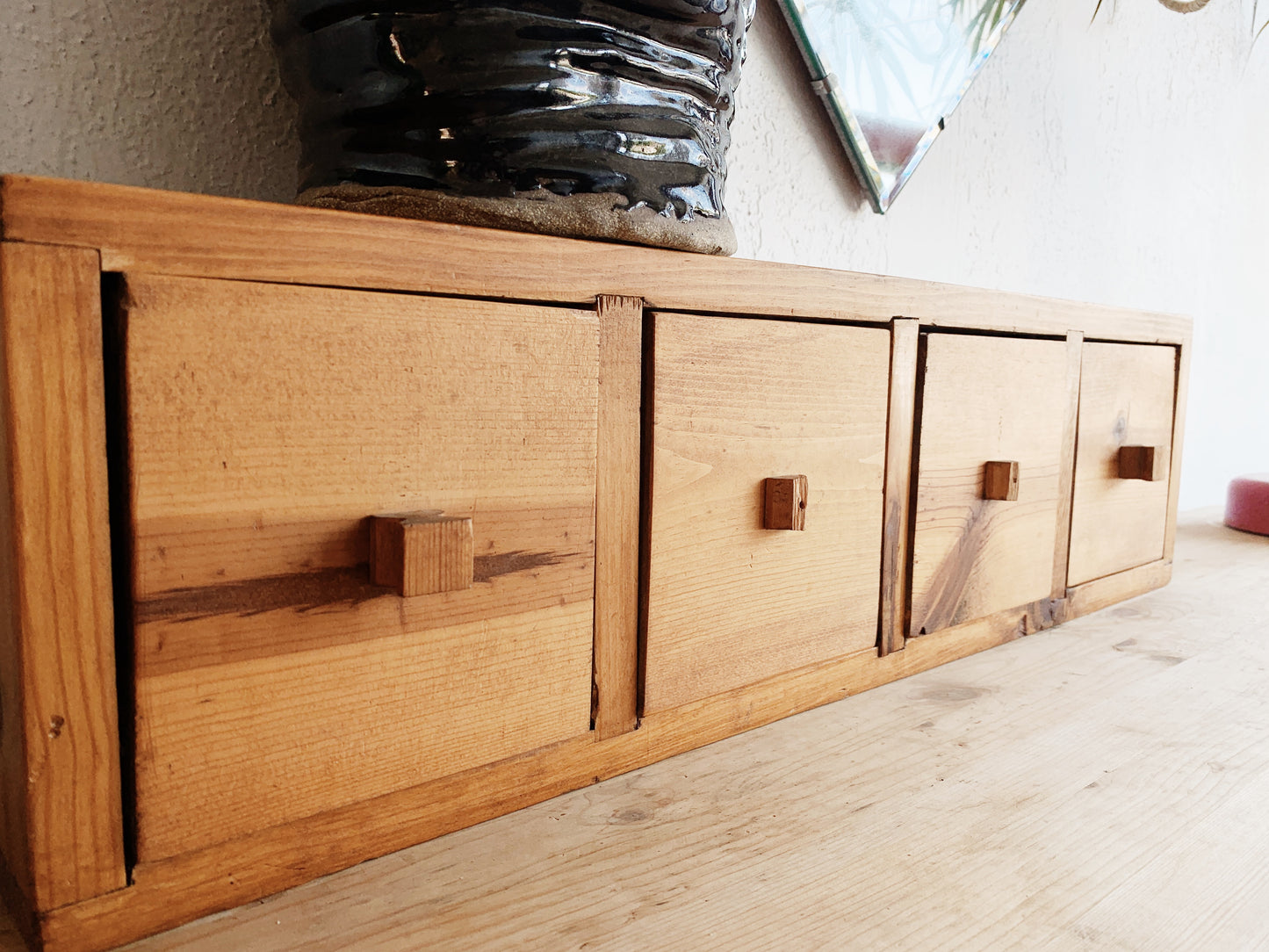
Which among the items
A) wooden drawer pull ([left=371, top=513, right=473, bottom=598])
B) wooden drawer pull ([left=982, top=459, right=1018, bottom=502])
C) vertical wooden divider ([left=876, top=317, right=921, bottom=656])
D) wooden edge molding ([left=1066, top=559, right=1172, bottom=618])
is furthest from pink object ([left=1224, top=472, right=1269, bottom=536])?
wooden drawer pull ([left=371, top=513, right=473, bottom=598])

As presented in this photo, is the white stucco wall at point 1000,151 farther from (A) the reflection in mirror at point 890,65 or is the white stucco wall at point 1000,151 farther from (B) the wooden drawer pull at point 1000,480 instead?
(B) the wooden drawer pull at point 1000,480

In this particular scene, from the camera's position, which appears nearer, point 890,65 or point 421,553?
point 421,553

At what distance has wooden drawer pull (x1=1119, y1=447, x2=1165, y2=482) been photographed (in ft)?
2.84

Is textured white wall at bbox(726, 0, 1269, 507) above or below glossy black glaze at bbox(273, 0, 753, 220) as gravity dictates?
above

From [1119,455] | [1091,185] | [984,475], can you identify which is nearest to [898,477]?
[984,475]

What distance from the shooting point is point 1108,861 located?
44 cm

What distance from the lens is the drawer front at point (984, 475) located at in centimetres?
69

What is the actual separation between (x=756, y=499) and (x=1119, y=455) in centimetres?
52

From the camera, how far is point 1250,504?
4.62 ft

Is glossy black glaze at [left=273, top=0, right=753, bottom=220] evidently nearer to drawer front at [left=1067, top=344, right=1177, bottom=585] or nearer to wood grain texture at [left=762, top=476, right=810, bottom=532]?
wood grain texture at [left=762, top=476, right=810, bottom=532]

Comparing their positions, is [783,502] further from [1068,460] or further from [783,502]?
[1068,460]

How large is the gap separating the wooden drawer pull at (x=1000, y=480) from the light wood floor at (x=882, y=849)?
160mm

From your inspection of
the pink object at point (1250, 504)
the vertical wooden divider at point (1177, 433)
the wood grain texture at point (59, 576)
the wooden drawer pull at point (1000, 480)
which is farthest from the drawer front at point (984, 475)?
the pink object at point (1250, 504)

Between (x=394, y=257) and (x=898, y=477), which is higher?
(x=394, y=257)
